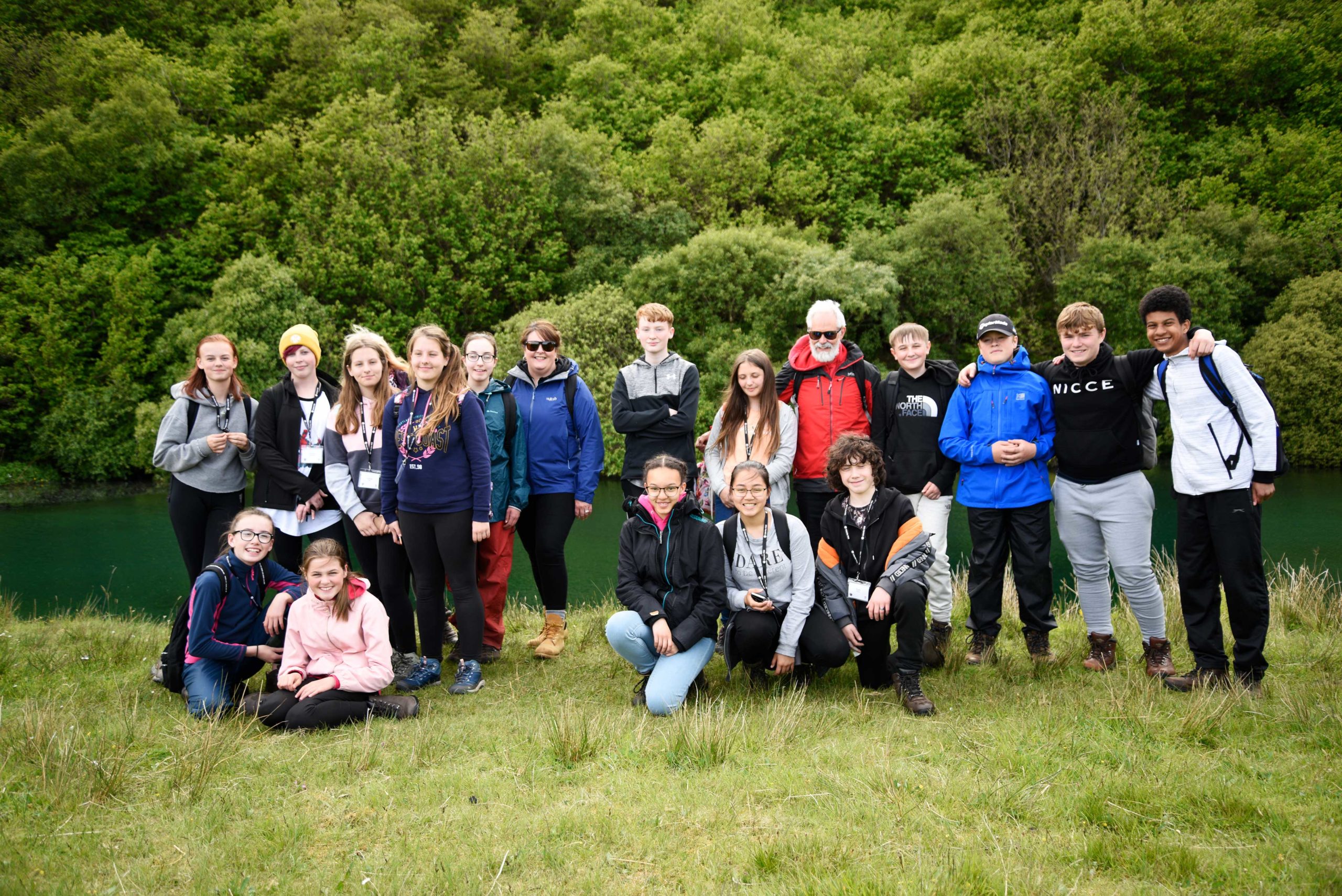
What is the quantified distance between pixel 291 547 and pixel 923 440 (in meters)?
3.89

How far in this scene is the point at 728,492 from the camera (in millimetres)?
4680

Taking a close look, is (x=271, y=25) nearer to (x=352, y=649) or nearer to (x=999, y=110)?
(x=999, y=110)

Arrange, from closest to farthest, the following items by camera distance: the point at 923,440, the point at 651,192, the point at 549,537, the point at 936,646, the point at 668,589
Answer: the point at 668,589 < the point at 936,646 < the point at 923,440 < the point at 549,537 < the point at 651,192

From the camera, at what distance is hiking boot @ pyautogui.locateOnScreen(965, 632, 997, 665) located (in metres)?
4.87

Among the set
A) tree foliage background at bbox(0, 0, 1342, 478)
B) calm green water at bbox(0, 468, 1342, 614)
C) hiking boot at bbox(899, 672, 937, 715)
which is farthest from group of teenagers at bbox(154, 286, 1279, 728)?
tree foliage background at bbox(0, 0, 1342, 478)

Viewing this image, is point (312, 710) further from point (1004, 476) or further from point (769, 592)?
point (1004, 476)

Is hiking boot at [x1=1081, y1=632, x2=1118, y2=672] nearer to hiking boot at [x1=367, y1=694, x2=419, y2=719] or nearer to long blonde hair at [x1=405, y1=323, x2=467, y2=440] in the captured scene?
hiking boot at [x1=367, y1=694, x2=419, y2=719]

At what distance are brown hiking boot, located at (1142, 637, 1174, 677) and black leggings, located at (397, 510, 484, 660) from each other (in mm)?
3668

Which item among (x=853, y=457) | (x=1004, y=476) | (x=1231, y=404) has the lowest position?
(x=1004, y=476)

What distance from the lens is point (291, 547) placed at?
5105 millimetres

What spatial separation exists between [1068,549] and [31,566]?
1645cm

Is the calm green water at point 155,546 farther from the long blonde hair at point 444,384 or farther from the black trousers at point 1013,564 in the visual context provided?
the long blonde hair at point 444,384

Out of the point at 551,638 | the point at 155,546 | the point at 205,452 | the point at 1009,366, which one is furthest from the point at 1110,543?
the point at 155,546

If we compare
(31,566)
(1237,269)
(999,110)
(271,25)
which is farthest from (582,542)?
(271,25)
